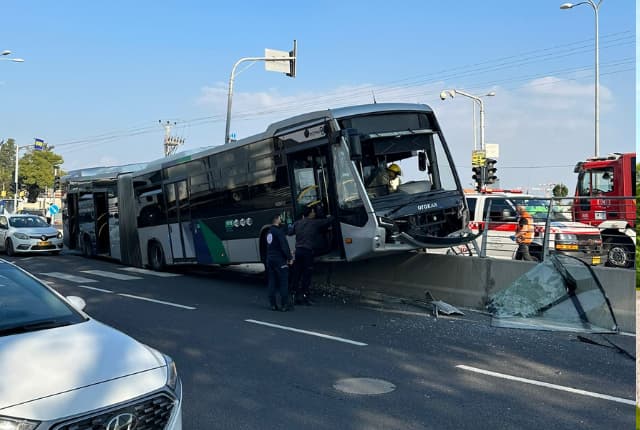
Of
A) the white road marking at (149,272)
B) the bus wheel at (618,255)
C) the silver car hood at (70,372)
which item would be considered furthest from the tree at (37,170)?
the silver car hood at (70,372)

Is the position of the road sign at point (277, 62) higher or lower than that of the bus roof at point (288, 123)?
higher

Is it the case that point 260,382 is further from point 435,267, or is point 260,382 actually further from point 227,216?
point 227,216

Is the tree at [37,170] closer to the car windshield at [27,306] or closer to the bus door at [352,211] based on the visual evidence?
the bus door at [352,211]

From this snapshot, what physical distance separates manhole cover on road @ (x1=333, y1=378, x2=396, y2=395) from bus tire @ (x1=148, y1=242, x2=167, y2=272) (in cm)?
1281

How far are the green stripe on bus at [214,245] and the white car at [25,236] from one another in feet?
31.7

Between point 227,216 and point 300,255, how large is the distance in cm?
377

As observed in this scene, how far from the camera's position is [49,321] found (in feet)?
15.6

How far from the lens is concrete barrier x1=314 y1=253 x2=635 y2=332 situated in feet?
30.9

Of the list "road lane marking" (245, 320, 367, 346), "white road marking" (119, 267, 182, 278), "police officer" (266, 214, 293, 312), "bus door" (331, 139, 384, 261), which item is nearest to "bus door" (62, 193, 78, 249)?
"white road marking" (119, 267, 182, 278)

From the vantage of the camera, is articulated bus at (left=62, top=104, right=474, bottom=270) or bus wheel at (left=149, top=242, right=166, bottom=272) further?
bus wheel at (left=149, top=242, right=166, bottom=272)

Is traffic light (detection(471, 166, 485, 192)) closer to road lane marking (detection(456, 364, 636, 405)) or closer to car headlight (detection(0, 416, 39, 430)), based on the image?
road lane marking (detection(456, 364, 636, 405))

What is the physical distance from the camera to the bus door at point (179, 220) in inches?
662

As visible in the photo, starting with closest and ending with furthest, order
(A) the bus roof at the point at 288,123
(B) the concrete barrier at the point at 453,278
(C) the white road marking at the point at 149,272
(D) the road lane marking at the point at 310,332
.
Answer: (D) the road lane marking at the point at 310,332 < (B) the concrete barrier at the point at 453,278 < (A) the bus roof at the point at 288,123 < (C) the white road marking at the point at 149,272

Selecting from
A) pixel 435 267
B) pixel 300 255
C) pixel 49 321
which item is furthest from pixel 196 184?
pixel 49 321
